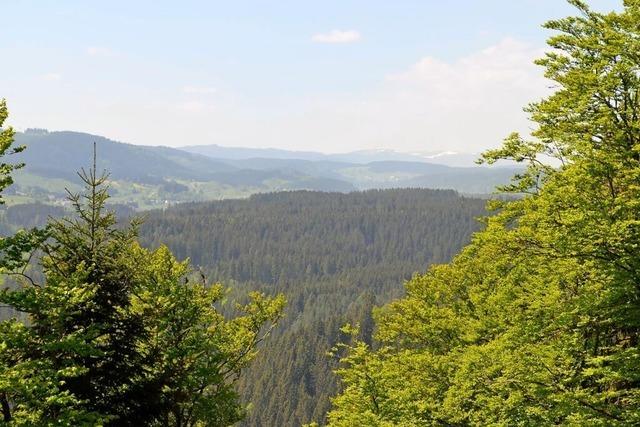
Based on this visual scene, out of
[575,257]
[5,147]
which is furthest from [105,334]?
[575,257]

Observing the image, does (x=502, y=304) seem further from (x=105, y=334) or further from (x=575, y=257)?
(x=105, y=334)

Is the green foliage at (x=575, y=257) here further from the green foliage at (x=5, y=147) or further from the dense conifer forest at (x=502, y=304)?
the green foliage at (x=5, y=147)

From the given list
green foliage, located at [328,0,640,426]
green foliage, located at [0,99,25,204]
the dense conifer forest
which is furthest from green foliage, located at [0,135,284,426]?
green foliage, located at [328,0,640,426]

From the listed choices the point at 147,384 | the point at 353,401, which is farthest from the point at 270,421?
the point at 147,384

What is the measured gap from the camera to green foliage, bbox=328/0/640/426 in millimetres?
15289

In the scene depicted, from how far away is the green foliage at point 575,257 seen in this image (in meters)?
15.3

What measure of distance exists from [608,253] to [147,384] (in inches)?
612

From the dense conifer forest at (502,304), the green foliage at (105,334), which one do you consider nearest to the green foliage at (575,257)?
the dense conifer forest at (502,304)

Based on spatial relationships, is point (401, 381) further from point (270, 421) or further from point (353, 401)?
point (270, 421)

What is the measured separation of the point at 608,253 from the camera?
51.5ft

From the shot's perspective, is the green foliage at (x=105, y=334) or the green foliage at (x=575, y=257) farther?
the green foliage at (x=575, y=257)

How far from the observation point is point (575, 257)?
16453mm

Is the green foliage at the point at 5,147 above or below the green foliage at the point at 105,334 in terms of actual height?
above

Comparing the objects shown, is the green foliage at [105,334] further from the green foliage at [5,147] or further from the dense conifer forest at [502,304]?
the green foliage at [5,147]
